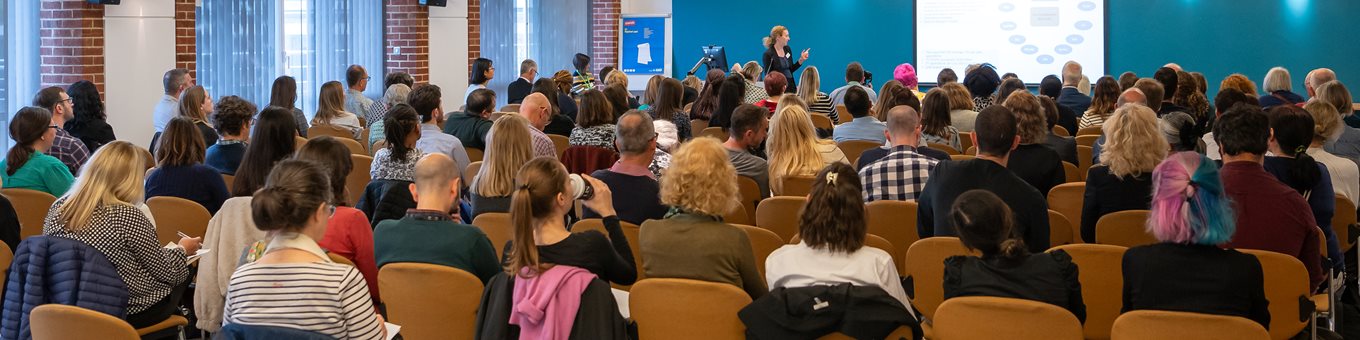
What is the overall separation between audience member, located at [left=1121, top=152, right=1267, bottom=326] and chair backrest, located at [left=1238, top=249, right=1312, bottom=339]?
1.09 ft

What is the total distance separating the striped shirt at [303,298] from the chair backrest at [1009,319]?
158 cm

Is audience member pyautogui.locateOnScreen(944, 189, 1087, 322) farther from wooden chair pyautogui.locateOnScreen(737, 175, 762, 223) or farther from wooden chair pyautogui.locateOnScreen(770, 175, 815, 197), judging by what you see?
wooden chair pyautogui.locateOnScreen(737, 175, 762, 223)

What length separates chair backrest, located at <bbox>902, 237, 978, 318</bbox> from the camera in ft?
13.6

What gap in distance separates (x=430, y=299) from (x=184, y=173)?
213 cm

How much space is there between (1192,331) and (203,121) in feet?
21.0

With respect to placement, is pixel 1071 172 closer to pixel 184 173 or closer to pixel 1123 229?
pixel 1123 229

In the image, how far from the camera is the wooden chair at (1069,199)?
18.0 ft

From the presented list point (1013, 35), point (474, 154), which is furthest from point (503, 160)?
point (1013, 35)

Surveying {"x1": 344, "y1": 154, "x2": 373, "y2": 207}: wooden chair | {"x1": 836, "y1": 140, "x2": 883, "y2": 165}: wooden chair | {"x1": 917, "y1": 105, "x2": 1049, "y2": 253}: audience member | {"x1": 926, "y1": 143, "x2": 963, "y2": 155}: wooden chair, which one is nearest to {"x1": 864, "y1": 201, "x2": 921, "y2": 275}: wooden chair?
{"x1": 917, "y1": 105, "x2": 1049, "y2": 253}: audience member

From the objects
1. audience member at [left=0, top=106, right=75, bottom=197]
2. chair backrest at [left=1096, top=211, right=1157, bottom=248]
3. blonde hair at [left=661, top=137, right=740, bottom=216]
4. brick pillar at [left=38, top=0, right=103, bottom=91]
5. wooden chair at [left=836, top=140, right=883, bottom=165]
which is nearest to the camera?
blonde hair at [left=661, top=137, right=740, bottom=216]

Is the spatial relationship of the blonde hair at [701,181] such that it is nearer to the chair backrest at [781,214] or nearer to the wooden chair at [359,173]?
the chair backrest at [781,214]

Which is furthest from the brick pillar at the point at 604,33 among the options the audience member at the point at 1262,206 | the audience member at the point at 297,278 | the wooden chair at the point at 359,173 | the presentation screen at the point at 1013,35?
the audience member at the point at 297,278

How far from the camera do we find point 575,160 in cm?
683

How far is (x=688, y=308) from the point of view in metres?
3.65
